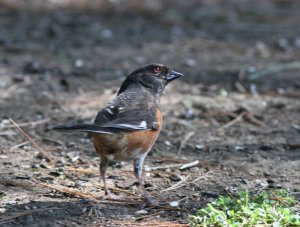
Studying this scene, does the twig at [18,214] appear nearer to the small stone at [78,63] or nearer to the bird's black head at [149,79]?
the bird's black head at [149,79]

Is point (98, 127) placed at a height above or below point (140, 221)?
above

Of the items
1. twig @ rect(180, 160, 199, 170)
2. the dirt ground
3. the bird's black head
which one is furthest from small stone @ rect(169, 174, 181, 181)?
the bird's black head

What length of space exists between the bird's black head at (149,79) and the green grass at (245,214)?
4.67 ft

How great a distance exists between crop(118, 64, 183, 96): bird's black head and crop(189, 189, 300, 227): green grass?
142 centimetres

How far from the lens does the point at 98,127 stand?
4.49m

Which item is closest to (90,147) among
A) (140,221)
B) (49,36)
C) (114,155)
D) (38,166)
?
(38,166)

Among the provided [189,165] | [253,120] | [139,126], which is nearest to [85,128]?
[139,126]

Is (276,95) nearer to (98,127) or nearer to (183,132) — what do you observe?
(183,132)

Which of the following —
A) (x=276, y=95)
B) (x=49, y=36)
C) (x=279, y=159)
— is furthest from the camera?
(x=49, y=36)

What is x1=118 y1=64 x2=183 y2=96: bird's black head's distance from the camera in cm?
557

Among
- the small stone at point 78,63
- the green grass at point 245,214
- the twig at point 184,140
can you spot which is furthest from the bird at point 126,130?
the small stone at point 78,63

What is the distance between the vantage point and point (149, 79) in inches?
221

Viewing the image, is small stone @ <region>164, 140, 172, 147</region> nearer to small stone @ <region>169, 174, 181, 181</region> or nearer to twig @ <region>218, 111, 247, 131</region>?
twig @ <region>218, 111, 247, 131</region>

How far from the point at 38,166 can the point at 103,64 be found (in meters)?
3.69
